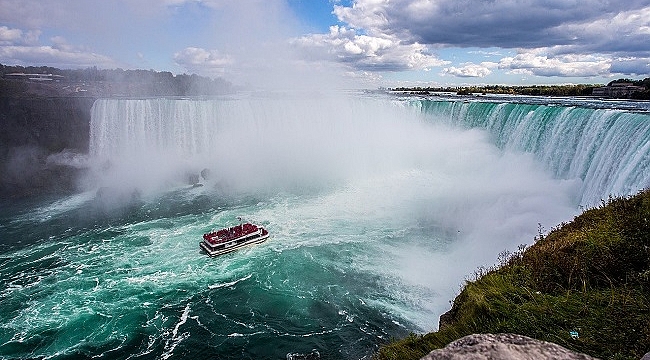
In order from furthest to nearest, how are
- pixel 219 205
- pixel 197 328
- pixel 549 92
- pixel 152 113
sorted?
pixel 549 92 → pixel 152 113 → pixel 219 205 → pixel 197 328

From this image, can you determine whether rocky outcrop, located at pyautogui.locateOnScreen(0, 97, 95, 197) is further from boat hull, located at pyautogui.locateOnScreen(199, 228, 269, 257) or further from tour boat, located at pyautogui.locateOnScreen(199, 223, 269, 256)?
boat hull, located at pyautogui.locateOnScreen(199, 228, 269, 257)

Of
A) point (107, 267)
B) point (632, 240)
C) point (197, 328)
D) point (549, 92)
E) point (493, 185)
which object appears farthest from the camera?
point (549, 92)

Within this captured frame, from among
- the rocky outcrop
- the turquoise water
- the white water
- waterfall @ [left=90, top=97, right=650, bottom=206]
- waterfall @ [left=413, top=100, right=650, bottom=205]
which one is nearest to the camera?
the turquoise water

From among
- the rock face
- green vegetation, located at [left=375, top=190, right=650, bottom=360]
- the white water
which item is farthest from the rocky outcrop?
the rock face

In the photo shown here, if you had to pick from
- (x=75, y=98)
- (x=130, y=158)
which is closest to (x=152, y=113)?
(x=130, y=158)

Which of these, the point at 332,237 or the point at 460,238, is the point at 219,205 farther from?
the point at 460,238
